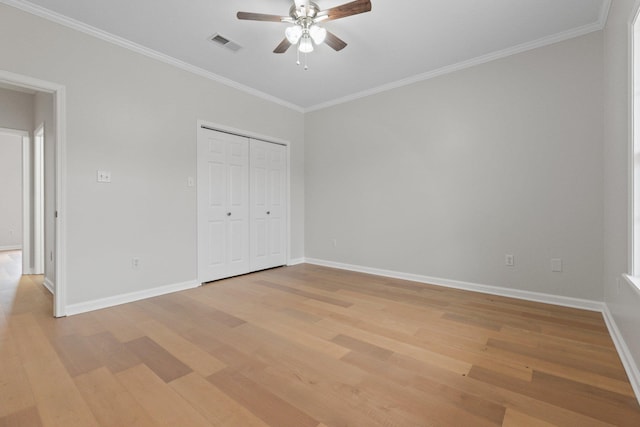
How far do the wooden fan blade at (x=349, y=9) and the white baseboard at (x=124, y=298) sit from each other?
3306 millimetres

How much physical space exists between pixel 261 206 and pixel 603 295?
4.22 m

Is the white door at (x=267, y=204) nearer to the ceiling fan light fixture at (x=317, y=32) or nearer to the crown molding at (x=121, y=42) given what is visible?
the crown molding at (x=121, y=42)

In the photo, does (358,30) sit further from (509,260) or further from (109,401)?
(109,401)

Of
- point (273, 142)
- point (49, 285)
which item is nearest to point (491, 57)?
point (273, 142)

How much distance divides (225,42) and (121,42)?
107cm

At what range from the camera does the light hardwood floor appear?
4.79 feet

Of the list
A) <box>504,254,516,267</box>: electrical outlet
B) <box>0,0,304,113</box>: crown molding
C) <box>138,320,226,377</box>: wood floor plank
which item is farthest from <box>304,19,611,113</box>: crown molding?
<box>138,320,226,377</box>: wood floor plank

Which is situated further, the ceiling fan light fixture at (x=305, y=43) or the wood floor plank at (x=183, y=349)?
the ceiling fan light fixture at (x=305, y=43)

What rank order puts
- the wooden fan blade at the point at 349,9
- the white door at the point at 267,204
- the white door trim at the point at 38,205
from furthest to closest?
the white door at the point at 267,204 → the white door trim at the point at 38,205 → the wooden fan blade at the point at 349,9

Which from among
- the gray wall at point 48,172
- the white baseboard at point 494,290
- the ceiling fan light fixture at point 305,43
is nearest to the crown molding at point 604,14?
the ceiling fan light fixture at point 305,43

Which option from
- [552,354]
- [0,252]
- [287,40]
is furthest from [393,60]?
[0,252]

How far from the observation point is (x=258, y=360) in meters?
1.97

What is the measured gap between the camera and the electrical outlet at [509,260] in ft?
10.7

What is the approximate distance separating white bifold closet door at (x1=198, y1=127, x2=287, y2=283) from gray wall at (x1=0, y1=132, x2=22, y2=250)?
623cm
